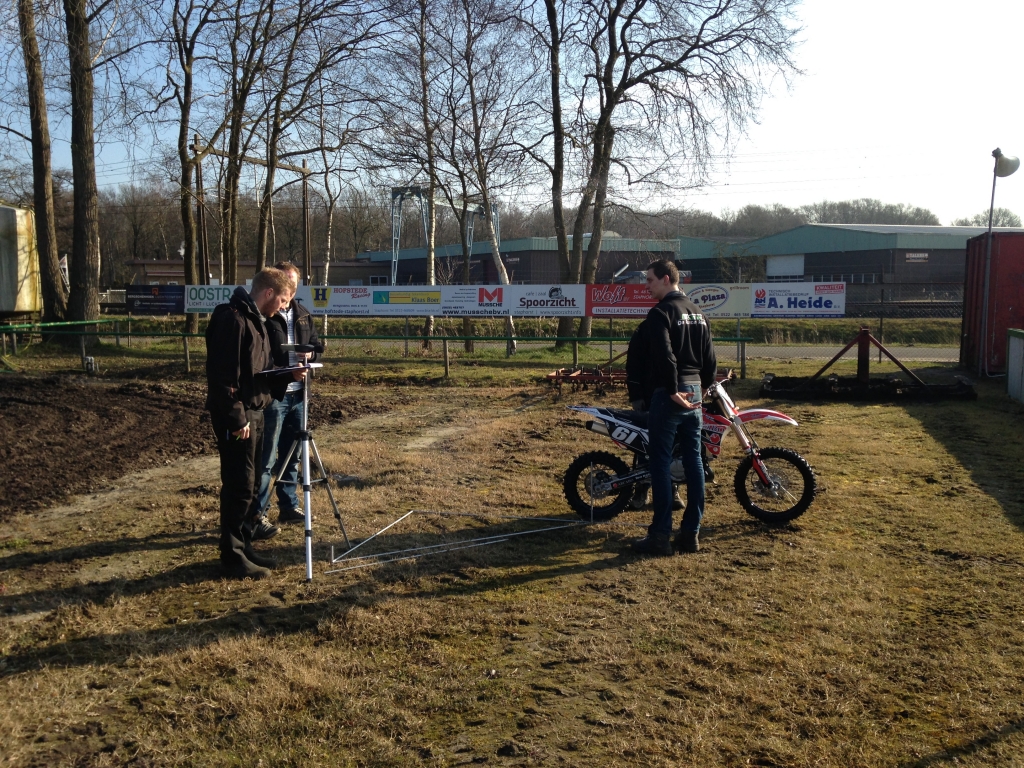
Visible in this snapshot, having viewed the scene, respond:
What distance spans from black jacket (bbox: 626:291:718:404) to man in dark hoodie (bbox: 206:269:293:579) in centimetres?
248

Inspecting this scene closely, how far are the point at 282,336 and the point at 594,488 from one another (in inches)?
106

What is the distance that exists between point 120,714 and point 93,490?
15.1 ft

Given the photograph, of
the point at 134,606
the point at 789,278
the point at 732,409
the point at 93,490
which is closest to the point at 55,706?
the point at 134,606

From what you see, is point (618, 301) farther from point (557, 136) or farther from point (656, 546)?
point (656, 546)

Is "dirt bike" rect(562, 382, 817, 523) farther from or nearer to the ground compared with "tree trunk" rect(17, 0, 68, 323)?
nearer to the ground

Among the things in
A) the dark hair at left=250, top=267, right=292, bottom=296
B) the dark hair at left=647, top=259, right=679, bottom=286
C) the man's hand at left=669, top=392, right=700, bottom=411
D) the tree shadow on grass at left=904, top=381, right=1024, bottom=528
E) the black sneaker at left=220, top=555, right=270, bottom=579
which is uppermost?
the dark hair at left=647, top=259, right=679, bottom=286

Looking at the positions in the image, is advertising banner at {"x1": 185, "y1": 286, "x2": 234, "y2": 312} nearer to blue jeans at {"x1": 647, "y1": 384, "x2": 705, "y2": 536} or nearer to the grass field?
the grass field

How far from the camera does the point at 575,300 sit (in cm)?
1780

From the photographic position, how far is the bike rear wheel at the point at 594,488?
22.1ft

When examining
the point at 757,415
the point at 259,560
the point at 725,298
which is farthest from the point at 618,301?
the point at 259,560

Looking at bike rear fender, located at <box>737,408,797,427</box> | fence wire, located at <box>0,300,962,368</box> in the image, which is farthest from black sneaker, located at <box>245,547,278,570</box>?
fence wire, located at <box>0,300,962,368</box>

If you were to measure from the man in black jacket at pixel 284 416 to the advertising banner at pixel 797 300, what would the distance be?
12981mm

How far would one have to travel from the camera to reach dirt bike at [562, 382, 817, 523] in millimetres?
6578

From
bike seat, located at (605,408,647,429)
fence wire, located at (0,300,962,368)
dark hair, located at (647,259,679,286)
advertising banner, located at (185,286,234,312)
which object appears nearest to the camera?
dark hair, located at (647,259,679,286)
